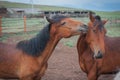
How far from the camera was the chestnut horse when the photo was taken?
5182 millimetres

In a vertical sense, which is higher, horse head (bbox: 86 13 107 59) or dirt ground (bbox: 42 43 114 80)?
horse head (bbox: 86 13 107 59)

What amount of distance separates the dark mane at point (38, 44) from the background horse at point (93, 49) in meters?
0.78

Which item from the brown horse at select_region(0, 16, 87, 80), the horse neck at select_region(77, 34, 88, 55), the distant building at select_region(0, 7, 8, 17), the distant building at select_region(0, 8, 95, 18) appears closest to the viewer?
the brown horse at select_region(0, 16, 87, 80)

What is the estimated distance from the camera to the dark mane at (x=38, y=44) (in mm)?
5414

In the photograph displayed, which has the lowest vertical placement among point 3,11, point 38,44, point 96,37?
point 3,11

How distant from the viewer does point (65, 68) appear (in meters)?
9.14

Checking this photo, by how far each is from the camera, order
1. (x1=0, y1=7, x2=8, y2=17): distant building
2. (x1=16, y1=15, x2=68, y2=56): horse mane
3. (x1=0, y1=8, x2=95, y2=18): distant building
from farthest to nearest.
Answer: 1. (x1=0, y1=8, x2=95, y2=18): distant building
2. (x1=0, y1=7, x2=8, y2=17): distant building
3. (x1=16, y1=15, x2=68, y2=56): horse mane

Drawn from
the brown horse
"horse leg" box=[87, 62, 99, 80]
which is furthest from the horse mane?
"horse leg" box=[87, 62, 99, 80]

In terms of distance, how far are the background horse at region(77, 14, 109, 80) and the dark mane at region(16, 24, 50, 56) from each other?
0.78m

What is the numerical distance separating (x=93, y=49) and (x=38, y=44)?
43.8 inches

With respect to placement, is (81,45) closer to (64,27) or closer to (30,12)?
(64,27)

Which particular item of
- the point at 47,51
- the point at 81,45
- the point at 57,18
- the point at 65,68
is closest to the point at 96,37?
the point at 57,18

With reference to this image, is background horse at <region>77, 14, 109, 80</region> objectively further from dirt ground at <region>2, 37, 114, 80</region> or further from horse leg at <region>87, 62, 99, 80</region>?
dirt ground at <region>2, 37, 114, 80</region>

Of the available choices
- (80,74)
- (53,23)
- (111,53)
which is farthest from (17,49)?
(80,74)
